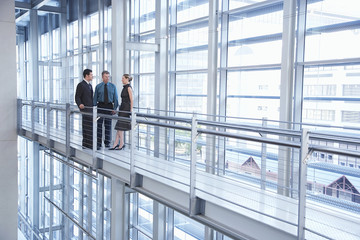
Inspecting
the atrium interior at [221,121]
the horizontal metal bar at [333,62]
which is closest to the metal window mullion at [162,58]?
the atrium interior at [221,121]

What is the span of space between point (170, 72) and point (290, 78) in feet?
9.68

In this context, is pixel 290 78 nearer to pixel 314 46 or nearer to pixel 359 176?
pixel 314 46

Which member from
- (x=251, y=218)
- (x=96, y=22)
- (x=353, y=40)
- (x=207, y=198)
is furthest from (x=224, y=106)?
(x=96, y=22)

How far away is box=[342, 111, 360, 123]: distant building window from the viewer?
13.7 feet

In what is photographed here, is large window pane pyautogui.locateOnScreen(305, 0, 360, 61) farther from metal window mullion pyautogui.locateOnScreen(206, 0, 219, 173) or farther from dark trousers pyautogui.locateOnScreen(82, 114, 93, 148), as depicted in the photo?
dark trousers pyautogui.locateOnScreen(82, 114, 93, 148)

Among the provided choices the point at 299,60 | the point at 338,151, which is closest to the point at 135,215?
the point at 299,60

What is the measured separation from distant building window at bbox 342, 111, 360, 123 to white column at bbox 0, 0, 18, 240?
7.32 m

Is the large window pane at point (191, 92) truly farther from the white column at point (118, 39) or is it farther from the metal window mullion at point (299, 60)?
the metal window mullion at point (299, 60)

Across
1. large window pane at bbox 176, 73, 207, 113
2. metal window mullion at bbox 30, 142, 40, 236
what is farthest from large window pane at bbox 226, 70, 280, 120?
metal window mullion at bbox 30, 142, 40, 236

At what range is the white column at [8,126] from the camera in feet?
29.2

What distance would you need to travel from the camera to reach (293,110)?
4.82 metres

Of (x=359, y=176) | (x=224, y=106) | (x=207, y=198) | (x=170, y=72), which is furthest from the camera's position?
(x=170, y=72)

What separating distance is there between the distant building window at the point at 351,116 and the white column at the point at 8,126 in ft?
24.0

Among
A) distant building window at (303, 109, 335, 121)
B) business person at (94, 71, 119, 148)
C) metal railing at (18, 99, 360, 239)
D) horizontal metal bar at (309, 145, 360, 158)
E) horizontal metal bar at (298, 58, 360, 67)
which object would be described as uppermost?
horizontal metal bar at (298, 58, 360, 67)
